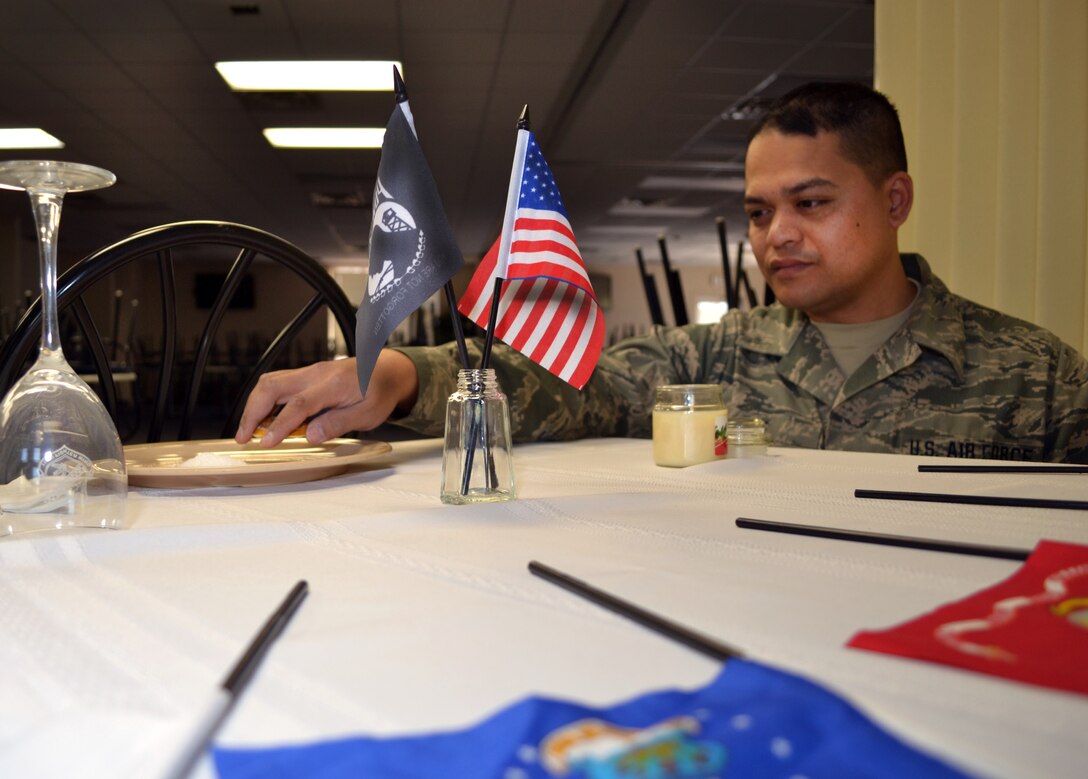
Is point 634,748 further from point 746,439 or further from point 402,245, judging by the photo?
point 746,439

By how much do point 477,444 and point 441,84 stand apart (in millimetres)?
5807

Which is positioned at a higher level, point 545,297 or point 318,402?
point 545,297

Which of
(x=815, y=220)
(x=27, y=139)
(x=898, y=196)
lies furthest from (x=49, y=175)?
(x=27, y=139)

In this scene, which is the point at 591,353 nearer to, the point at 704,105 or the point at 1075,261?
the point at 1075,261

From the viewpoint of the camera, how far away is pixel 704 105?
6512mm

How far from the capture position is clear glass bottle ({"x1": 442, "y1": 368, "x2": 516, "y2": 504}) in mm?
784

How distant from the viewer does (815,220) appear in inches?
64.1

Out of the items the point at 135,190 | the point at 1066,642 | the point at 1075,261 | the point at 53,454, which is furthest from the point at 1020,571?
the point at 135,190

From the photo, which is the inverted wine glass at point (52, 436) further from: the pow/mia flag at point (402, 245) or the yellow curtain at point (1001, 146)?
the yellow curtain at point (1001, 146)

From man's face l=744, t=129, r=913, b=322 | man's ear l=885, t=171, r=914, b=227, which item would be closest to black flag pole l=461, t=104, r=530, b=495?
man's face l=744, t=129, r=913, b=322

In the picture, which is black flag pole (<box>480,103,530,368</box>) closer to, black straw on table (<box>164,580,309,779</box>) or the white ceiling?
black straw on table (<box>164,580,309,779</box>)

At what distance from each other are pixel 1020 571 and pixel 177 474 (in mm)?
775

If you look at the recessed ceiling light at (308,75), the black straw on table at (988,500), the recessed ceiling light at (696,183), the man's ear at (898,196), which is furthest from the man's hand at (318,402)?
the recessed ceiling light at (696,183)

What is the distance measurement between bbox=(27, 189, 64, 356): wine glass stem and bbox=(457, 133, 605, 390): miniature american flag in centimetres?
36
